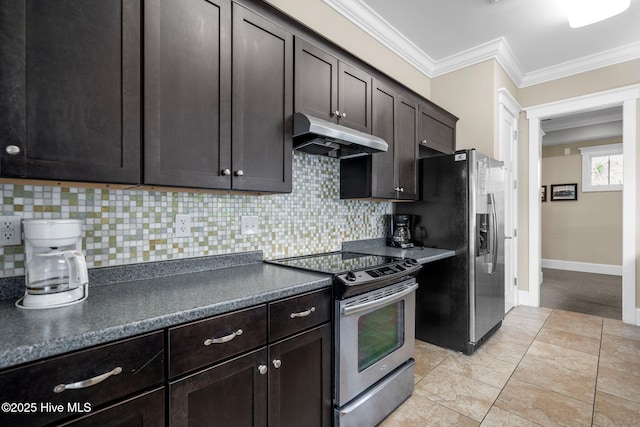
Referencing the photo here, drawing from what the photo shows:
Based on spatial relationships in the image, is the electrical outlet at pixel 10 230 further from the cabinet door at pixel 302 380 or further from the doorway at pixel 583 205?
the doorway at pixel 583 205

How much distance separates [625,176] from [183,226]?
456 cm

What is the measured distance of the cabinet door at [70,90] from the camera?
0.95m

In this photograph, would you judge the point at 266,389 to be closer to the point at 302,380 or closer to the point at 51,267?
the point at 302,380

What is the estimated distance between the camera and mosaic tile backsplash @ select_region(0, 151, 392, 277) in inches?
49.9

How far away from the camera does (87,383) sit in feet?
2.73

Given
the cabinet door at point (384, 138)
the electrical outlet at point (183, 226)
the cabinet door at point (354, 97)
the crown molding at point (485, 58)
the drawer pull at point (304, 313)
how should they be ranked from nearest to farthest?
the drawer pull at point (304, 313) → the electrical outlet at point (183, 226) → the cabinet door at point (354, 97) → the cabinet door at point (384, 138) → the crown molding at point (485, 58)

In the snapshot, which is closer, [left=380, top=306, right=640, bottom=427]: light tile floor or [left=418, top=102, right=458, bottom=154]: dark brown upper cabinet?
[left=380, top=306, right=640, bottom=427]: light tile floor

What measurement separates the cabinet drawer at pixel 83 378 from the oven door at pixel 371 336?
885 millimetres

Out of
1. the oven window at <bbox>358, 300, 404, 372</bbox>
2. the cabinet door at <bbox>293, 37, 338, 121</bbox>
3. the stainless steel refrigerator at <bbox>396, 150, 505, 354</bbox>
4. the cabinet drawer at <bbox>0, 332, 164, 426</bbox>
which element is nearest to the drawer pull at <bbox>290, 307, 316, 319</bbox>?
the oven window at <bbox>358, 300, 404, 372</bbox>

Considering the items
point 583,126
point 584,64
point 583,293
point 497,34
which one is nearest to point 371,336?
point 497,34

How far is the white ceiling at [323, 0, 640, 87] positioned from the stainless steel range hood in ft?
4.26

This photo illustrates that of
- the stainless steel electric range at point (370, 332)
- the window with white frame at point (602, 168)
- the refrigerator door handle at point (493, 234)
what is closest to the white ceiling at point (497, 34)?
the refrigerator door handle at point (493, 234)

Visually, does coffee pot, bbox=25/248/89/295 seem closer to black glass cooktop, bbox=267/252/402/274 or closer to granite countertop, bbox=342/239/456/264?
black glass cooktop, bbox=267/252/402/274

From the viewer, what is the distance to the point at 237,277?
1568 mm
